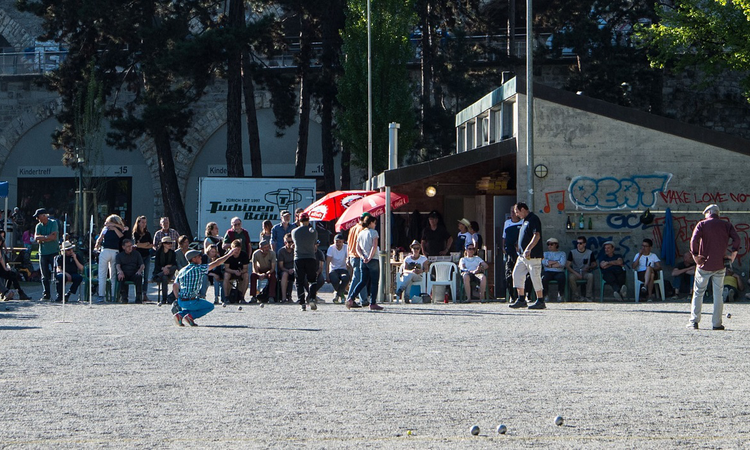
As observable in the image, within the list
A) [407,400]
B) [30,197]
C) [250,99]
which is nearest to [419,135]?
[250,99]

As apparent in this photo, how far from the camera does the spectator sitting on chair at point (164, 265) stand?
2164 centimetres

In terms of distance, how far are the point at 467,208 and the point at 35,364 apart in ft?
55.5

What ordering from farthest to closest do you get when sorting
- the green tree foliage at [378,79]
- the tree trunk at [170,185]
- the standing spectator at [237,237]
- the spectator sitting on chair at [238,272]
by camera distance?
the tree trunk at [170,185], the green tree foliage at [378,79], the standing spectator at [237,237], the spectator sitting on chair at [238,272]

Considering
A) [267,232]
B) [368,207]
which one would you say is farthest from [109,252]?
[368,207]

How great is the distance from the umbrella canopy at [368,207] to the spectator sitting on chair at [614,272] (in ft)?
14.9

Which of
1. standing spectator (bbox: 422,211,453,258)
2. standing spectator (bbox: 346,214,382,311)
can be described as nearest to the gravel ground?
standing spectator (bbox: 346,214,382,311)

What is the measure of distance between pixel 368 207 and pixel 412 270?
2.23 m

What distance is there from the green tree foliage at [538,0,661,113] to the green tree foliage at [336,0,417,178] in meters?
6.78

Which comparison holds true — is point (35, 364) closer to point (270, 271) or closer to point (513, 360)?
point (513, 360)

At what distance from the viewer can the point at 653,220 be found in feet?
75.8

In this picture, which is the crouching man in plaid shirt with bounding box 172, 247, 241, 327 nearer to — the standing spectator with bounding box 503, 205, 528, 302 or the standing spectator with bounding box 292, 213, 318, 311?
the standing spectator with bounding box 292, 213, 318, 311

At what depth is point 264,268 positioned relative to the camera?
21984mm

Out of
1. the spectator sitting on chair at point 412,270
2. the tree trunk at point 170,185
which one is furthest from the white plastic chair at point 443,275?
the tree trunk at point 170,185

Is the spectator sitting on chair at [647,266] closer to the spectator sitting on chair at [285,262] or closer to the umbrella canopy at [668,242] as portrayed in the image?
the umbrella canopy at [668,242]
